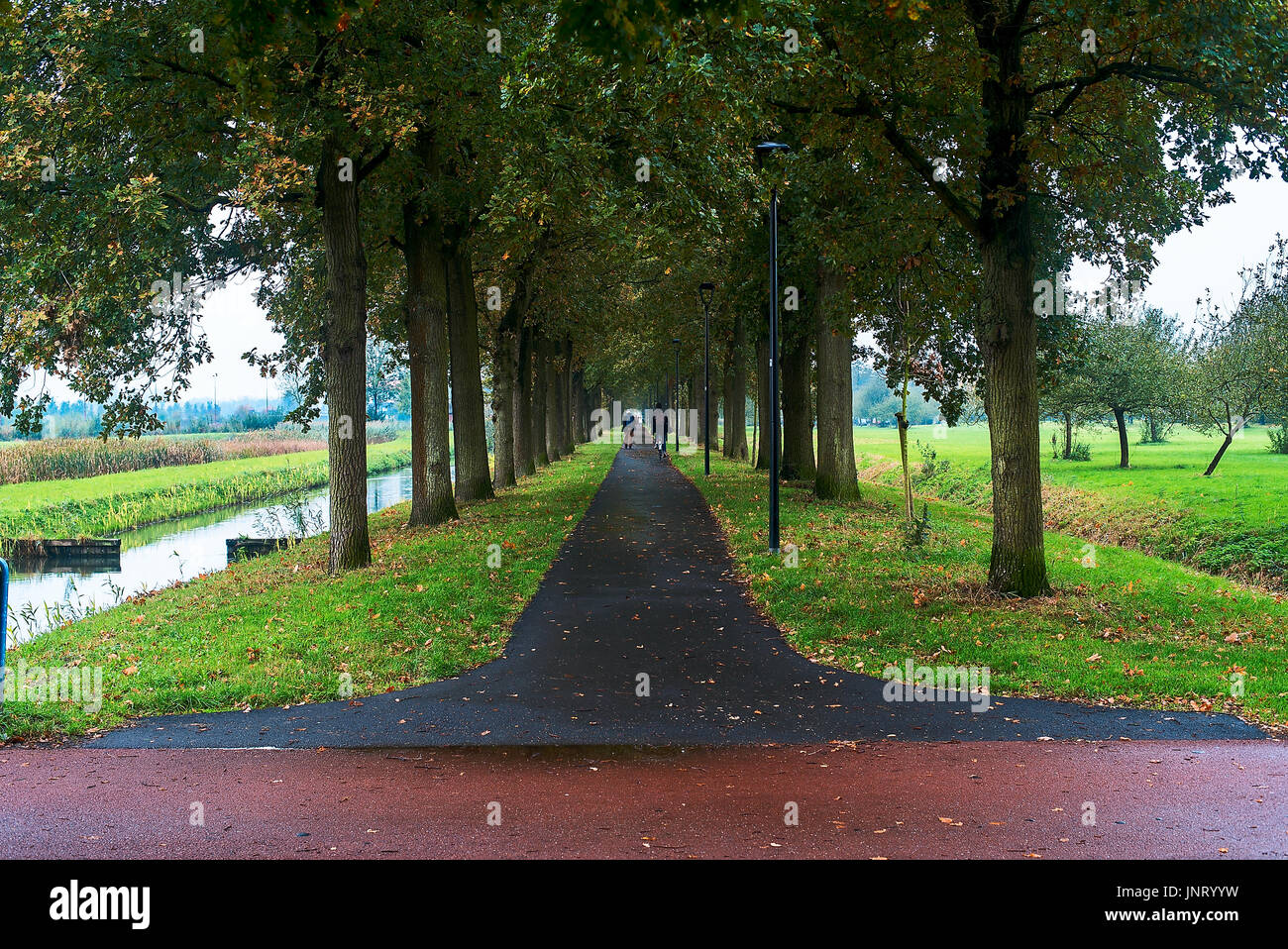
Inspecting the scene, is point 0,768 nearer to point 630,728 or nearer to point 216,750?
point 216,750

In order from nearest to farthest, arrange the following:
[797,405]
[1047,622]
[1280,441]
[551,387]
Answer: [1047,622] → [797,405] → [1280,441] → [551,387]

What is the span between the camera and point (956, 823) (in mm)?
5531

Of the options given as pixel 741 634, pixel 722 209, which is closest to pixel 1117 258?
pixel 722 209

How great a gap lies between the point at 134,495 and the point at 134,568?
12.0 metres

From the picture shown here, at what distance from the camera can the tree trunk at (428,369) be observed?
20141 mm

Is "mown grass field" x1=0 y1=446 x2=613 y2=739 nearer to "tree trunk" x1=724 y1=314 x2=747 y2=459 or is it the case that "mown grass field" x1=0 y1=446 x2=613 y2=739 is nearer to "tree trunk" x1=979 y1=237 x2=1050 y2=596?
"tree trunk" x1=979 y1=237 x2=1050 y2=596

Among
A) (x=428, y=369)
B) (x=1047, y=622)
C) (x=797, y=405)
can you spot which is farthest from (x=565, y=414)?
(x=1047, y=622)

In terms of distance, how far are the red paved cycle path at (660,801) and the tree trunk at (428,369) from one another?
1332cm

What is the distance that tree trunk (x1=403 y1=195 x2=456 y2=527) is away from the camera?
20141 millimetres

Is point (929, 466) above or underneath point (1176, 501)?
above

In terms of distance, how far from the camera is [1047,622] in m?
11.0

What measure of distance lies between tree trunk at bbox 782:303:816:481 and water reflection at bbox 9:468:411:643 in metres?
12.8

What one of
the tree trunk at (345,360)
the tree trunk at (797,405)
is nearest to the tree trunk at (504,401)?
the tree trunk at (797,405)

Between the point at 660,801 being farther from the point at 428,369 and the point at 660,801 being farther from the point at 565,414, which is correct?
the point at 565,414
